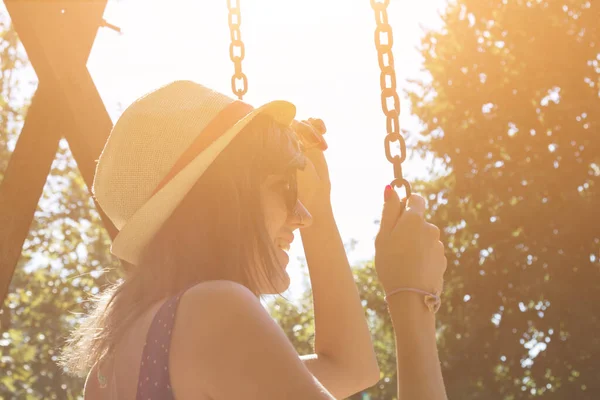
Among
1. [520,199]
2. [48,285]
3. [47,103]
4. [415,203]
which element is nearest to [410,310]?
[415,203]

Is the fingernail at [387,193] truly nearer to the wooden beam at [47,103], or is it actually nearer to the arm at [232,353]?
the arm at [232,353]

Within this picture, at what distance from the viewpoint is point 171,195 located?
1.84 meters

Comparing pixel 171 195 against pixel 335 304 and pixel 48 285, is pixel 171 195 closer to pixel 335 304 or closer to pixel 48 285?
pixel 335 304

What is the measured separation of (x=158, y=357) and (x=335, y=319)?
0.90 metres

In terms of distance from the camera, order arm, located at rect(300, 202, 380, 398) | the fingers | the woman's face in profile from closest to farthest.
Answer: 1. the woman's face in profile
2. the fingers
3. arm, located at rect(300, 202, 380, 398)

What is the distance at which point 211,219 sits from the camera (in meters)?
1.80

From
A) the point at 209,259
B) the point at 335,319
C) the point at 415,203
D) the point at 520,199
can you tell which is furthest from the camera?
the point at 520,199

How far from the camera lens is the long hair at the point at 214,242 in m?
1.76

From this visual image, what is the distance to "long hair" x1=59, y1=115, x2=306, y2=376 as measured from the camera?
5.77 feet

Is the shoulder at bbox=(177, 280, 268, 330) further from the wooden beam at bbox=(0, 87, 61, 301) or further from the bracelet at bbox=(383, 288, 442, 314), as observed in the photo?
the wooden beam at bbox=(0, 87, 61, 301)

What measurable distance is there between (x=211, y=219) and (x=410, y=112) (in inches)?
485

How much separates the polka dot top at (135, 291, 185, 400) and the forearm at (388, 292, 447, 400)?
0.51 metres

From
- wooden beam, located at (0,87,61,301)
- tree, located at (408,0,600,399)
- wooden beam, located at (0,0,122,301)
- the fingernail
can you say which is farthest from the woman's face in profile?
tree, located at (408,0,600,399)

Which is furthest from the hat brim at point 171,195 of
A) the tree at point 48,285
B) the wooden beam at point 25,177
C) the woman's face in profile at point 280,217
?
the tree at point 48,285
